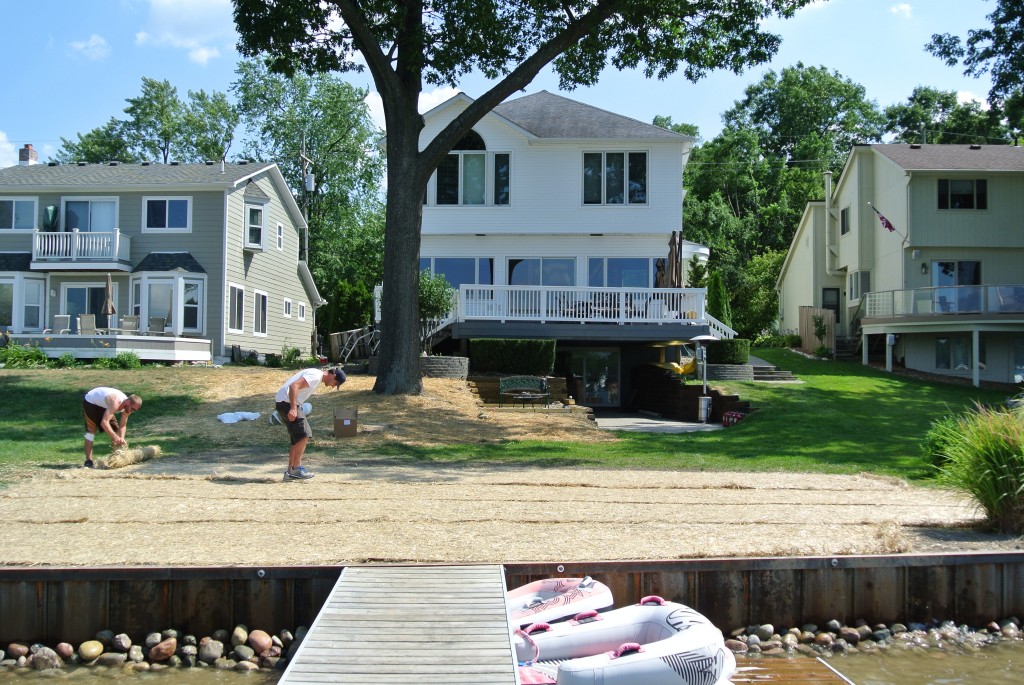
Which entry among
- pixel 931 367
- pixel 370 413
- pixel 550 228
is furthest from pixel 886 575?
pixel 931 367

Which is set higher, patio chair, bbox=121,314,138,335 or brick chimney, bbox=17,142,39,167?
brick chimney, bbox=17,142,39,167

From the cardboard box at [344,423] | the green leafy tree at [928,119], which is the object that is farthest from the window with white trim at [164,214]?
the green leafy tree at [928,119]

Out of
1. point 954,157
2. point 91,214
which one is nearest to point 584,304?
point 954,157

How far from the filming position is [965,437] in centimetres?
1097

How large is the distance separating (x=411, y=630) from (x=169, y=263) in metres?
26.5

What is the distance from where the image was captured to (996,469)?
10.5m

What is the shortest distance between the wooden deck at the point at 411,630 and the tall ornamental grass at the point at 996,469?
5.59 m

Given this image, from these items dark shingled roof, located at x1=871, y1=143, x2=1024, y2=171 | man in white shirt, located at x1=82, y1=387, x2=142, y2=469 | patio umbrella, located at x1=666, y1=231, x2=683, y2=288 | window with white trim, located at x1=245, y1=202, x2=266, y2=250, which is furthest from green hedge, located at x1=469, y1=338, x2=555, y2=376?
dark shingled roof, located at x1=871, y1=143, x2=1024, y2=171

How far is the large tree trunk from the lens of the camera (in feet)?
Answer: 67.9

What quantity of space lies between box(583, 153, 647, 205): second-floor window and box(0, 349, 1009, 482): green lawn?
6.94 m

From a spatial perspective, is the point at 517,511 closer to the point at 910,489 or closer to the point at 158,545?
the point at 158,545

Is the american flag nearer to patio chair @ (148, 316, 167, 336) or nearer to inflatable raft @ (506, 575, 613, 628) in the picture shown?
patio chair @ (148, 316, 167, 336)

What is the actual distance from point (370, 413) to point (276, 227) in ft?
63.0

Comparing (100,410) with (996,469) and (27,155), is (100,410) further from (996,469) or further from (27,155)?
(27,155)
